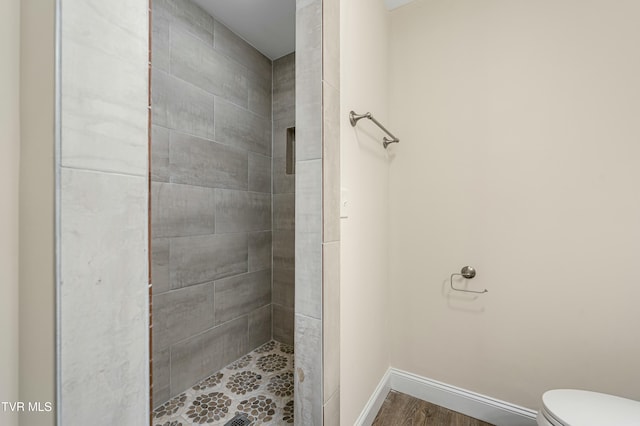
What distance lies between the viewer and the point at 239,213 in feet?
6.85

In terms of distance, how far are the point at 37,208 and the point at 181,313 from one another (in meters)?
1.53

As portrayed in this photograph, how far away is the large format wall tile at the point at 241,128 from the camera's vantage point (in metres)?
1.95

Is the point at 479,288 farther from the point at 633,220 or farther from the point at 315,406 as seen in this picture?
the point at 315,406

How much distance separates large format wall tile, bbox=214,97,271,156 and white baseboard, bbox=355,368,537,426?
6.28 feet

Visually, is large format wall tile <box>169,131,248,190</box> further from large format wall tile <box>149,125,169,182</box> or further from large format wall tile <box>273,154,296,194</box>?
large format wall tile <box>273,154,296,194</box>

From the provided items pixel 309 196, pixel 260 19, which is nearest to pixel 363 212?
pixel 309 196

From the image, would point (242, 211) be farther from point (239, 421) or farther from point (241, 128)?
point (239, 421)

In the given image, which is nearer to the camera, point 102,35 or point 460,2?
point 102,35

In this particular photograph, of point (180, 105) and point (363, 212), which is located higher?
point (180, 105)

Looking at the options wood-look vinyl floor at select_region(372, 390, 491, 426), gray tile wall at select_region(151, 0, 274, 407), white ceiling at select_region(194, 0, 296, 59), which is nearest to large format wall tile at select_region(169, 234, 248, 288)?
gray tile wall at select_region(151, 0, 274, 407)

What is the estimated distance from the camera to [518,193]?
4.73 ft

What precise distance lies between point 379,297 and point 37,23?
1666 millimetres

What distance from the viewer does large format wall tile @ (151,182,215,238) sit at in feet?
5.19

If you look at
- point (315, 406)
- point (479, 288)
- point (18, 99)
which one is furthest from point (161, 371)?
point (479, 288)
